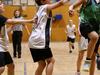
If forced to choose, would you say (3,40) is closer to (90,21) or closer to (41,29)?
(41,29)

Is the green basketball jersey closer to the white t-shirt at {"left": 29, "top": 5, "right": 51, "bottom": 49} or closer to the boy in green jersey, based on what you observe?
the boy in green jersey

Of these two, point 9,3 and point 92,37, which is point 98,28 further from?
point 9,3

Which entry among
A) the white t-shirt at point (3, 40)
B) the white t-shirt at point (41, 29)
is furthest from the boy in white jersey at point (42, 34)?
the white t-shirt at point (3, 40)

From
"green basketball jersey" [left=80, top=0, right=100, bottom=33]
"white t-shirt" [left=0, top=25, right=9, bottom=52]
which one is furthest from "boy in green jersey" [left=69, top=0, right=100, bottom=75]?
"white t-shirt" [left=0, top=25, right=9, bottom=52]

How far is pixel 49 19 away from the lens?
659cm

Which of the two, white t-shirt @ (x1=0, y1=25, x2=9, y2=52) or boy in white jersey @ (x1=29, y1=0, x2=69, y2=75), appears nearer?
white t-shirt @ (x1=0, y1=25, x2=9, y2=52)

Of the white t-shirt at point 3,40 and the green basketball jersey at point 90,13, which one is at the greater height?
the green basketball jersey at point 90,13

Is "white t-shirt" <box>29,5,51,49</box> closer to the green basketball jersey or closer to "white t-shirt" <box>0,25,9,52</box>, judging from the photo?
"white t-shirt" <box>0,25,9,52</box>

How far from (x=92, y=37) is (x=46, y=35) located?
2.74 feet

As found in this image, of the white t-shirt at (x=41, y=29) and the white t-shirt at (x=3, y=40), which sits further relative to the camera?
the white t-shirt at (x=41, y=29)

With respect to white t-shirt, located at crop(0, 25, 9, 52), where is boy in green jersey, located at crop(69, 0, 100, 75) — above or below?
above

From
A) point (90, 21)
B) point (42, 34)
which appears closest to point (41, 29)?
point (42, 34)

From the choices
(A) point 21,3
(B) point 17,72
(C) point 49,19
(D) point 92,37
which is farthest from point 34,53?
(A) point 21,3

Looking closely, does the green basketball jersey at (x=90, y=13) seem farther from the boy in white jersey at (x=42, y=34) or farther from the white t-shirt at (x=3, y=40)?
the white t-shirt at (x=3, y=40)
